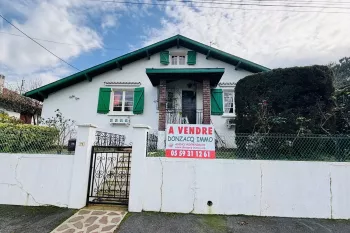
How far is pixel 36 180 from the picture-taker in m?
4.38

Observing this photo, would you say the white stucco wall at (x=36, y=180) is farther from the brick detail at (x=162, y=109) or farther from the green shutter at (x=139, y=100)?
the green shutter at (x=139, y=100)

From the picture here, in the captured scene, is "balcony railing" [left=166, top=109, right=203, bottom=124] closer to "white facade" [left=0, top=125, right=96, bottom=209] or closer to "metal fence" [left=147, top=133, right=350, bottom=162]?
"metal fence" [left=147, top=133, right=350, bottom=162]

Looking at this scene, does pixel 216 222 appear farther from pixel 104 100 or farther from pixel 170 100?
pixel 104 100

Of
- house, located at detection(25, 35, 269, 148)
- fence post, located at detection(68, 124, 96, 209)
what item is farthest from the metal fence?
house, located at detection(25, 35, 269, 148)

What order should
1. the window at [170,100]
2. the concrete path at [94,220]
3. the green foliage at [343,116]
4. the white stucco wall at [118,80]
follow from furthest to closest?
1. the window at [170,100]
2. the white stucco wall at [118,80]
3. the green foliage at [343,116]
4. the concrete path at [94,220]

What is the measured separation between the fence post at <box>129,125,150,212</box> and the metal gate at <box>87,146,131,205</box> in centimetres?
43

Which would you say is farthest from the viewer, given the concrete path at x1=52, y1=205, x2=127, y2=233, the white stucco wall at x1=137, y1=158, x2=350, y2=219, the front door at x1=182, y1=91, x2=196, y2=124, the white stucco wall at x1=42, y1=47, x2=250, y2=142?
the front door at x1=182, y1=91, x2=196, y2=124

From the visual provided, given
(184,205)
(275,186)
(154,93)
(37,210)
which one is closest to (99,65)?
(154,93)

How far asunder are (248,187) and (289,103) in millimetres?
2926

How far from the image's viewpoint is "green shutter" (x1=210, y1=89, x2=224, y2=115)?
379 inches

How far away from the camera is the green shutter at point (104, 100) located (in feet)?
32.6

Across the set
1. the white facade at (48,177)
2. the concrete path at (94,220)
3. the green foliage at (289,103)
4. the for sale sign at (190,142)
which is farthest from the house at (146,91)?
the concrete path at (94,220)

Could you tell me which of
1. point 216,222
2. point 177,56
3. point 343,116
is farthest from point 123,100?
point 343,116

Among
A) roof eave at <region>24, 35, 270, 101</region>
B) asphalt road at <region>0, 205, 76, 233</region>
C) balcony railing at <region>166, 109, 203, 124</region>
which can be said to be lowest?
asphalt road at <region>0, 205, 76, 233</region>
